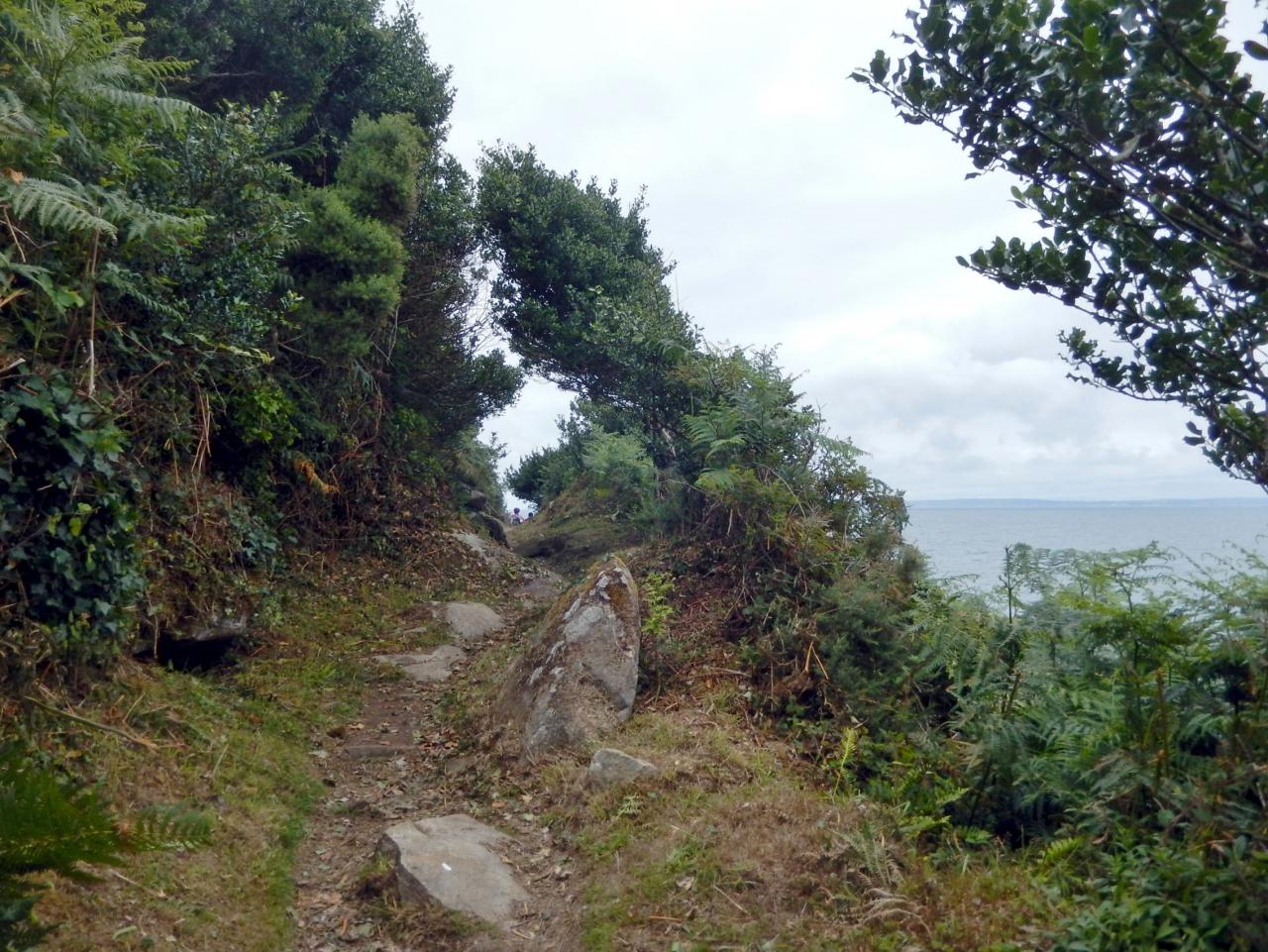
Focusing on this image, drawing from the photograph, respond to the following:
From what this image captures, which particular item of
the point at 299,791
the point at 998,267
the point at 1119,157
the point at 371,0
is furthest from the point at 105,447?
the point at 371,0

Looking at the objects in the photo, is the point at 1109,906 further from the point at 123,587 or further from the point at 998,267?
the point at 123,587

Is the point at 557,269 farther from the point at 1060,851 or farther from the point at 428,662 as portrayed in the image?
the point at 1060,851

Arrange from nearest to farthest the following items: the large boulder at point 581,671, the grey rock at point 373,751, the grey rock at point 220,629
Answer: the large boulder at point 581,671 < the grey rock at point 373,751 < the grey rock at point 220,629

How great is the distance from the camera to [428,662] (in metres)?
9.76

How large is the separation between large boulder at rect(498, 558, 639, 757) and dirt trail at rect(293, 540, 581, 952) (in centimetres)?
40

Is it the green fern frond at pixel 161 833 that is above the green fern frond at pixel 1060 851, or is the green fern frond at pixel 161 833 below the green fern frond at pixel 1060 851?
above

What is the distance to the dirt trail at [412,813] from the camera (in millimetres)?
5152

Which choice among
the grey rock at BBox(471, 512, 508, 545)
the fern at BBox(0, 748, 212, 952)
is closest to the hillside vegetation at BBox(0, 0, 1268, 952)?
the fern at BBox(0, 748, 212, 952)

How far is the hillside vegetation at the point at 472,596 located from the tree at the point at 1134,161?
4 centimetres

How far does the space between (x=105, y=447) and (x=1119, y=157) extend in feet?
18.9

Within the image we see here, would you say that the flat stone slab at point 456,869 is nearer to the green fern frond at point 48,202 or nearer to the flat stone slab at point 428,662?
the flat stone slab at point 428,662

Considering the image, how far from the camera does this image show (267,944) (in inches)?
194

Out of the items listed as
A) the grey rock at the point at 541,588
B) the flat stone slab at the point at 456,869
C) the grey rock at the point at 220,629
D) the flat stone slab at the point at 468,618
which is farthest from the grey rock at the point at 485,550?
the flat stone slab at the point at 456,869

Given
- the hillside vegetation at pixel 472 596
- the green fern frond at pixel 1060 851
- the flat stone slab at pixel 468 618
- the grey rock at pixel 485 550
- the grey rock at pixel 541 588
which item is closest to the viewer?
the hillside vegetation at pixel 472 596
